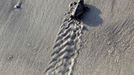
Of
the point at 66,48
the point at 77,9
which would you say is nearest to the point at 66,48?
the point at 66,48

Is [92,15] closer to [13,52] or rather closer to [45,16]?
[45,16]

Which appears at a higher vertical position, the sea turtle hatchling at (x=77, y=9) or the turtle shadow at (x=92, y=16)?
the sea turtle hatchling at (x=77, y=9)

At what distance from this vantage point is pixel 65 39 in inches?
187

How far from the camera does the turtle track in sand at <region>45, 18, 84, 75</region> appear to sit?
443 cm

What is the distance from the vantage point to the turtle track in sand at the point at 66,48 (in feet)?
14.5

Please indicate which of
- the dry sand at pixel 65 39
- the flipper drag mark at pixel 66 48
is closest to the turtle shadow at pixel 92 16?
the dry sand at pixel 65 39

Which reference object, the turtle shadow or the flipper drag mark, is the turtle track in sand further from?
the turtle shadow

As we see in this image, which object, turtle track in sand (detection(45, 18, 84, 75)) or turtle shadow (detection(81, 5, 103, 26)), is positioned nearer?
turtle track in sand (detection(45, 18, 84, 75))

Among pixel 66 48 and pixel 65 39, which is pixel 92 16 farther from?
pixel 66 48

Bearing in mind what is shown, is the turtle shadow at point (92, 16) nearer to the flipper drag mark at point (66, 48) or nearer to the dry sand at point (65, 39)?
the dry sand at point (65, 39)

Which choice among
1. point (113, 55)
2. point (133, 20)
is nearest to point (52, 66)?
point (113, 55)

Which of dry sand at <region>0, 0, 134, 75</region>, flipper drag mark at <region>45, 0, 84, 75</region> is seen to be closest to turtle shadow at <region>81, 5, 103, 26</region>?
dry sand at <region>0, 0, 134, 75</region>

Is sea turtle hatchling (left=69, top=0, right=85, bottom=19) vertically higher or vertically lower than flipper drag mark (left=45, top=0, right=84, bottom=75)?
higher

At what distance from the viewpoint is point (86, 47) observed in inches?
180
